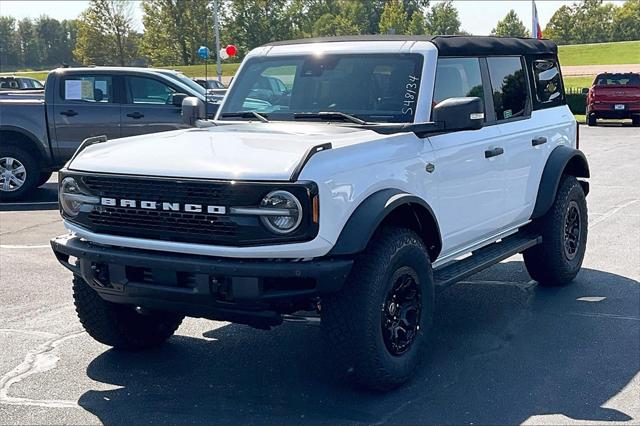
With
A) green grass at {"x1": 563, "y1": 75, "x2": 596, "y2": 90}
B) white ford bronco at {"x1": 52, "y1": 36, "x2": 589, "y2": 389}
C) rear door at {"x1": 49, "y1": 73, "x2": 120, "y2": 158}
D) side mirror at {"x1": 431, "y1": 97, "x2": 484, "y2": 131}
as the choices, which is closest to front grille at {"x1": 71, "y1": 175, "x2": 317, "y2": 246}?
white ford bronco at {"x1": 52, "y1": 36, "x2": 589, "y2": 389}

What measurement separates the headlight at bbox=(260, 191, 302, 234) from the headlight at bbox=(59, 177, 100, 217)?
107 cm

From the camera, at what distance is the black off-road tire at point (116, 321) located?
5.06 m

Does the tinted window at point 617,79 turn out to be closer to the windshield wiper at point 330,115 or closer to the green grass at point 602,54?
the windshield wiper at point 330,115

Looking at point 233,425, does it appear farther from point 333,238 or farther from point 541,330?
point 541,330

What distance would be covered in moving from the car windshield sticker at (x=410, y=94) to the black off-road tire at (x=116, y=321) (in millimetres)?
1936

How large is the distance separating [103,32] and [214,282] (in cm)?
6826

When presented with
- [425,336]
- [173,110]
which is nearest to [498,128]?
[425,336]

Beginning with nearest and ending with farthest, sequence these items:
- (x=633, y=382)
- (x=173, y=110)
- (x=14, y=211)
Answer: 1. (x=633, y=382)
2. (x=14, y=211)
3. (x=173, y=110)

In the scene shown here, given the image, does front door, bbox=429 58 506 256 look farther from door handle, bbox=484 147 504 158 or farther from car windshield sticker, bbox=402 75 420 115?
car windshield sticker, bbox=402 75 420 115

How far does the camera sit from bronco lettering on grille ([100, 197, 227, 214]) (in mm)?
4203

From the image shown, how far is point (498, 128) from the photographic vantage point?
6.04 meters

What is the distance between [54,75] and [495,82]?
7.65 meters

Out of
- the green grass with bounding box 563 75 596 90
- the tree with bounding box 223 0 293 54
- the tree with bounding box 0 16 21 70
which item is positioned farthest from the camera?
the tree with bounding box 0 16 21 70

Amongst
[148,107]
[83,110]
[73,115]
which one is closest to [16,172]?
[73,115]
